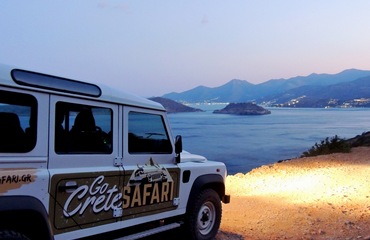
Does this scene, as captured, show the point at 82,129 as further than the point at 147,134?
No

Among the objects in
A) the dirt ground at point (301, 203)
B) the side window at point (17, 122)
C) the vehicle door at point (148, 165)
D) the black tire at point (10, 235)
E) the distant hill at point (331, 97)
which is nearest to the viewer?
the black tire at point (10, 235)

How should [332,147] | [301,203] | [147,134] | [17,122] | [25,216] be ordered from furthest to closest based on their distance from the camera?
[332,147] → [301,203] → [147,134] → [17,122] → [25,216]

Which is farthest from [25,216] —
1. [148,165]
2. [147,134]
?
[147,134]

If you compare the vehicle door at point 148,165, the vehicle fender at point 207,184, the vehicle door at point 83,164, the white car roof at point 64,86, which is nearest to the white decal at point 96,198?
the vehicle door at point 83,164

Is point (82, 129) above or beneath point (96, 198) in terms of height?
above

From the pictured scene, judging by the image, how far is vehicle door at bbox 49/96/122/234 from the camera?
345 centimetres

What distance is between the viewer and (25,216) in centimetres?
315

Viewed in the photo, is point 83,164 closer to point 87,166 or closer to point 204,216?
point 87,166

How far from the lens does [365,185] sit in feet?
31.1

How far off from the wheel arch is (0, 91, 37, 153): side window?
15.5 inches

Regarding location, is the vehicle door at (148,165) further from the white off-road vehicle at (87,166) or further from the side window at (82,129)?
the side window at (82,129)

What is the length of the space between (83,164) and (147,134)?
3.32 feet

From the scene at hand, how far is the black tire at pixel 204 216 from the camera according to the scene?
5090mm

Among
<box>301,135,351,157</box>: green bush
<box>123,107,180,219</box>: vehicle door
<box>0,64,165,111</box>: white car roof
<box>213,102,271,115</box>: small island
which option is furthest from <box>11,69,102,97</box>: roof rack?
<box>213,102,271,115</box>: small island
